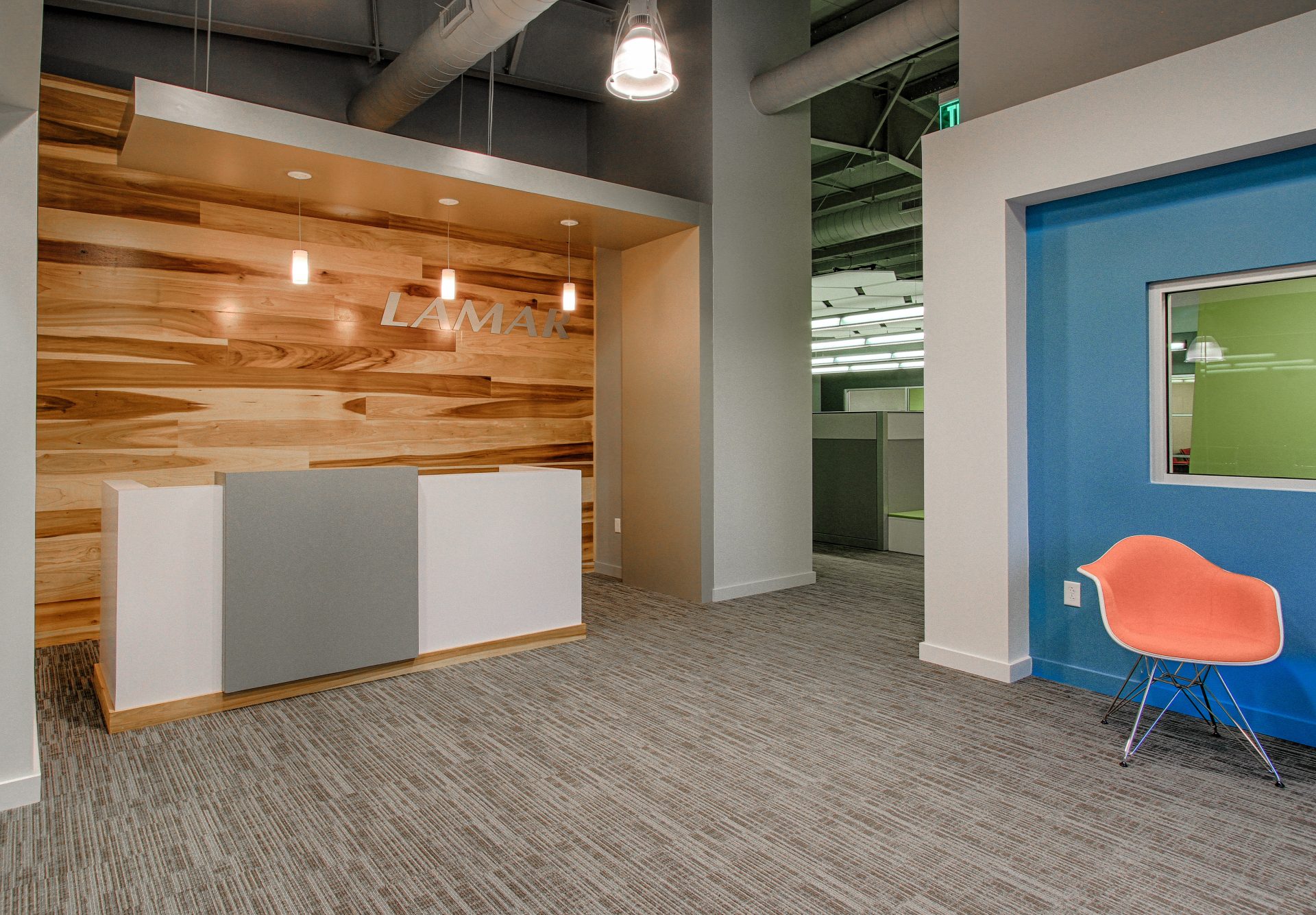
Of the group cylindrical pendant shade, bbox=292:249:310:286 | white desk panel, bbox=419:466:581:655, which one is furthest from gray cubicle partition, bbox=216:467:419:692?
cylindrical pendant shade, bbox=292:249:310:286

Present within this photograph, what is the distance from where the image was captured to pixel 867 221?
28.8 feet

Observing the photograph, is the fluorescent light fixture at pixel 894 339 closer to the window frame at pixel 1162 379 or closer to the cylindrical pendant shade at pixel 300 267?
the window frame at pixel 1162 379

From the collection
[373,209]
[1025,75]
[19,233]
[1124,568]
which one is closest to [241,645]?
[19,233]

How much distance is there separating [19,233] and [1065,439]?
4.53 meters

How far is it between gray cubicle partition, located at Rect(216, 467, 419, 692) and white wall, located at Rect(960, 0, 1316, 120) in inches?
146

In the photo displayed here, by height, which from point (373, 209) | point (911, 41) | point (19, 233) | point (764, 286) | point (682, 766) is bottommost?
point (682, 766)

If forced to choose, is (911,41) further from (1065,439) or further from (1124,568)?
(1124,568)

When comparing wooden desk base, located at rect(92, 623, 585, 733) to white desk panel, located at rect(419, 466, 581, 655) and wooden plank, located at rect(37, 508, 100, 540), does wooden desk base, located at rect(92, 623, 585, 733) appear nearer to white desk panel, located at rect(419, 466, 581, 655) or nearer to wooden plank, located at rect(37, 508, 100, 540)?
white desk panel, located at rect(419, 466, 581, 655)

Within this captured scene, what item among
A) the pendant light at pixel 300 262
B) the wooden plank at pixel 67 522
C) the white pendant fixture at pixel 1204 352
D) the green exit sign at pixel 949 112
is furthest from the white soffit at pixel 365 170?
the white pendant fixture at pixel 1204 352

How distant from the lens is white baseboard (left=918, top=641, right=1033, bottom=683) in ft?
13.3

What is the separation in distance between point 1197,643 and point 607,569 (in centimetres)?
462

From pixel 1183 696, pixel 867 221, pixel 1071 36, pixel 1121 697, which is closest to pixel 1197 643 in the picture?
pixel 1183 696

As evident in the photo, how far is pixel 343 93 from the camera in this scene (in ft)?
19.1

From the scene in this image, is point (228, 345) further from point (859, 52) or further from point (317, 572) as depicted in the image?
point (859, 52)
